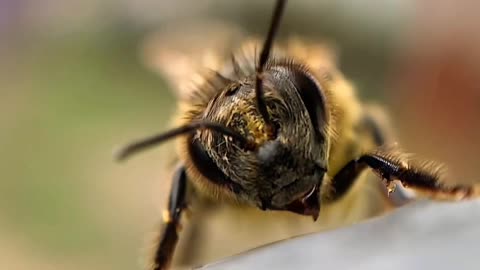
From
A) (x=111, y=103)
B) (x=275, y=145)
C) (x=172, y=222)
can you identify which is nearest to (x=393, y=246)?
(x=275, y=145)

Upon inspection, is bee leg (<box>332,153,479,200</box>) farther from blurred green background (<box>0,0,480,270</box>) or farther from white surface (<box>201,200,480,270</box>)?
blurred green background (<box>0,0,480,270</box>)

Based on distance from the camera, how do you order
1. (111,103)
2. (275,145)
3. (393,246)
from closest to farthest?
(393,246)
(275,145)
(111,103)

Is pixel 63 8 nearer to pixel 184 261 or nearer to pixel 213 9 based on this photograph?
pixel 213 9

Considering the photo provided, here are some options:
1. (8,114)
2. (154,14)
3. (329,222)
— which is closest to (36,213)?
(8,114)

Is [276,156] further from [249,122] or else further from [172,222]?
[172,222]

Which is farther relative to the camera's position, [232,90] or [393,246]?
[232,90]
